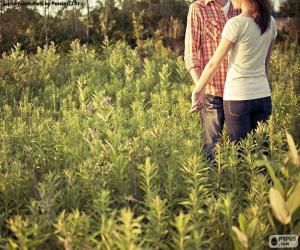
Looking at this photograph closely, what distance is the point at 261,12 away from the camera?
369 centimetres

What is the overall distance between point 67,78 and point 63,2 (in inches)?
358

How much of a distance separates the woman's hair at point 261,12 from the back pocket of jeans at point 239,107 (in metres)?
0.57

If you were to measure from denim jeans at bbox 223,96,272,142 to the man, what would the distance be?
277 millimetres

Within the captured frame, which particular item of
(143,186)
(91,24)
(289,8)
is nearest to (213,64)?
(143,186)

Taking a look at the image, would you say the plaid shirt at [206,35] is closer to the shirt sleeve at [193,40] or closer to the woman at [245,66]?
the shirt sleeve at [193,40]

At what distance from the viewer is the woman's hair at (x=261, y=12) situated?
12.0 feet

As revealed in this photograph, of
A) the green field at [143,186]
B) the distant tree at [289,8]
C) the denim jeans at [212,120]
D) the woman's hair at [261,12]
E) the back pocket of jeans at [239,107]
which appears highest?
the distant tree at [289,8]

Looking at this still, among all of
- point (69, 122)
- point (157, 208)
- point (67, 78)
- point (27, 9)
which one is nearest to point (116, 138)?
point (157, 208)

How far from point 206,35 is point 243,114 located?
0.87 metres

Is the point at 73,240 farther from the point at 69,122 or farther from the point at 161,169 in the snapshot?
the point at 69,122

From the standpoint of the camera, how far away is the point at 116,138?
3502mm

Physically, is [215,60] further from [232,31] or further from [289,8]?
[289,8]

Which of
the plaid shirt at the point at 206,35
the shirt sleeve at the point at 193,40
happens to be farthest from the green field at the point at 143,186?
the shirt sleeve at the point at 193,40

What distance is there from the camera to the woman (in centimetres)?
367
